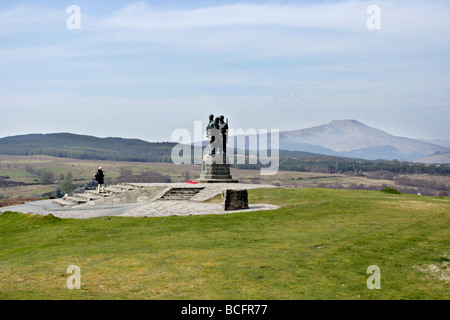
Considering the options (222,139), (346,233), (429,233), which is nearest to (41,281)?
(346,233)

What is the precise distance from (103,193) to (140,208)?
35.5ft

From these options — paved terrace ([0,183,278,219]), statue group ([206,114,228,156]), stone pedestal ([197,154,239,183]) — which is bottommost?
paved terrace ([0,183,278,219])

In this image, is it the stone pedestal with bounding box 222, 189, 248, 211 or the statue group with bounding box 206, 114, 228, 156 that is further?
the statue group with bounding box 206, 114, 228, 156

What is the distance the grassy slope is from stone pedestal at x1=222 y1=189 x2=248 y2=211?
2560mm

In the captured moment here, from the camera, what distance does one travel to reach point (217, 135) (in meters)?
45.5

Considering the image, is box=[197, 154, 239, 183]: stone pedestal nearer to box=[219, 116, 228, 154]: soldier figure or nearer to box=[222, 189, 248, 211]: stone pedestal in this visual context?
box=[219, 116, 228, 154]: soldier figure

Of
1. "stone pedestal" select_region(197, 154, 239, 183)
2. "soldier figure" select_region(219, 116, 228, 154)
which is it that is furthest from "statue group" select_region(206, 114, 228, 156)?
"stone pedestal" select_region(197, 154, 239, 183)

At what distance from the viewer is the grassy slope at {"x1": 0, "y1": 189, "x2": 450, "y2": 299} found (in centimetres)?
1170

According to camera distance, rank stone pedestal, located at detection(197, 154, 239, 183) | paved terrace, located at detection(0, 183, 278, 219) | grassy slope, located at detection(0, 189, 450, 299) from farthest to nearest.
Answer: stone pedestal, located at detection(197, 154, 239, 183) < paved terrace, located at detection(0, 183, 278, 219) < grassy slope, located at detection(0, 189, 450, 299)

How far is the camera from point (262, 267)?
1379 centimetres

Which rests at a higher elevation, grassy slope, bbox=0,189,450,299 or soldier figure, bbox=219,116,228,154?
soldier figure, bbox=219,116,228,154

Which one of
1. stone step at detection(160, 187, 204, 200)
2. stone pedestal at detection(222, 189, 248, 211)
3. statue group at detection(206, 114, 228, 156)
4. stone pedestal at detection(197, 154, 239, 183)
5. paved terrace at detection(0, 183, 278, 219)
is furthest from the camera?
statue group at detection(206, 114, 228, 156)

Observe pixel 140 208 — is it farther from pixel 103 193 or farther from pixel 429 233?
pixel 429 233

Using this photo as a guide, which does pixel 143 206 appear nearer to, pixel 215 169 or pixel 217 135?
pixel 215 169
